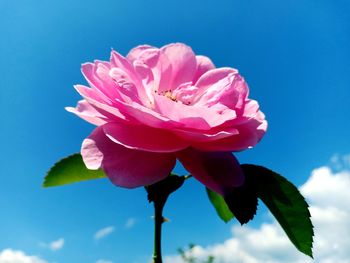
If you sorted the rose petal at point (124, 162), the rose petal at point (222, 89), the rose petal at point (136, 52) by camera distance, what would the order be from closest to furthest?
the rose petal at point (124, 162) < the rose petal at point (222, 89) < the rose petal at point (136, 52)

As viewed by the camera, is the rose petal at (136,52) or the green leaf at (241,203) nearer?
the green leaf at (241,203)

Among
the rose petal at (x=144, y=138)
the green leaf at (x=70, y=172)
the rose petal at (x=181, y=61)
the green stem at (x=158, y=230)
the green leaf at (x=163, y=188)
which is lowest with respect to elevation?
the green stem at (x=158, y=230)

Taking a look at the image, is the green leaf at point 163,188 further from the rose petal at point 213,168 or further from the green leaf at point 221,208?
the green leaf at point 221,208

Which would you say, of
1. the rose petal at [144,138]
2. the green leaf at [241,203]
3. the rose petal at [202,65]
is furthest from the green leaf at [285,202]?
the rose petal at [202,65]

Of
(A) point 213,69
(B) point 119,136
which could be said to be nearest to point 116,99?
(B) point 119,136

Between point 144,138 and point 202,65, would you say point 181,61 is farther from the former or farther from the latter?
point 144,138

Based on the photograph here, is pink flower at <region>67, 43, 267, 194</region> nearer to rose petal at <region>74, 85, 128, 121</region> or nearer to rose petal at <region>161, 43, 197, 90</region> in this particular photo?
rose petal at <region>74, 85, 128, 121</region>

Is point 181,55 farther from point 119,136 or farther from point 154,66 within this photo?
point 119,136

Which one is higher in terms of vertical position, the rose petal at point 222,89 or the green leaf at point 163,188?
the rose petal at point 222,89
